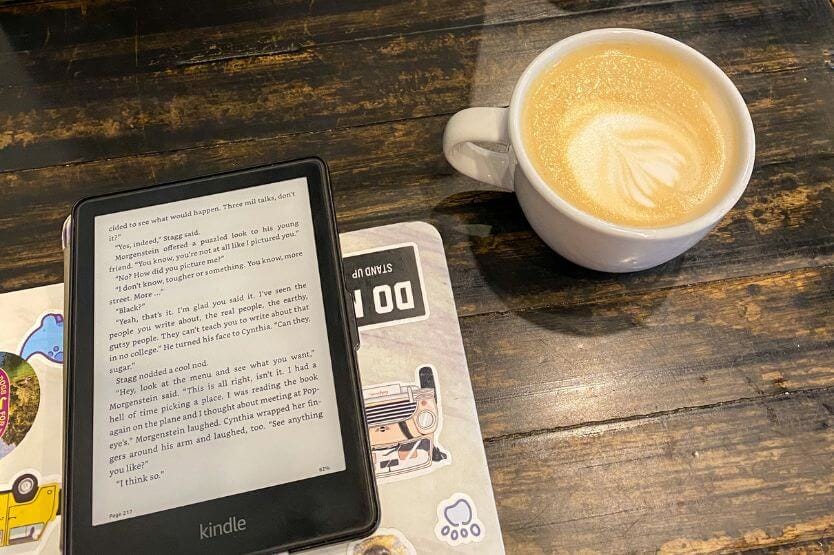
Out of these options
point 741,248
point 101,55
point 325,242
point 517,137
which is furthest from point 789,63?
point 101,55

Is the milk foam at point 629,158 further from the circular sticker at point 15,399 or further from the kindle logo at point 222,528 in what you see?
the circular sticker at point 15,399

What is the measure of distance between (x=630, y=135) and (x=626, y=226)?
0.08 metres

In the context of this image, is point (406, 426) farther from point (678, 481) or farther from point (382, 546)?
point (678, 481)

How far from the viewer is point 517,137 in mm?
398

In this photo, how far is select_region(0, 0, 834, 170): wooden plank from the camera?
527 mm

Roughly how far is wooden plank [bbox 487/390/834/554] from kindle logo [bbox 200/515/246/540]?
0.16m

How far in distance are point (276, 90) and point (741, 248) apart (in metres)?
0.39

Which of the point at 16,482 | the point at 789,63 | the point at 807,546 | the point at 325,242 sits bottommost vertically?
the point at 807,546

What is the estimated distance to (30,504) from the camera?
0.41 metres

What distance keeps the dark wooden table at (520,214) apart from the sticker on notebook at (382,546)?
0.21ft

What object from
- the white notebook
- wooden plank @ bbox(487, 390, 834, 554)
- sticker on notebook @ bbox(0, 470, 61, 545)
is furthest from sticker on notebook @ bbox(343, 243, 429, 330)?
sticker on notebook @ bbox(0, 470, 61, 545)

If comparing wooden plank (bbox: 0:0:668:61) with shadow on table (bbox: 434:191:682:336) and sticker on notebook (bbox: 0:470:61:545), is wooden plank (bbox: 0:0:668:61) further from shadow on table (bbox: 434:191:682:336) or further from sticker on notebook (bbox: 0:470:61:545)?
sticker on notebook (bbox: 0:470:61:545)

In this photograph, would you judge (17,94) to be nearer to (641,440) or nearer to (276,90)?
(276,90)

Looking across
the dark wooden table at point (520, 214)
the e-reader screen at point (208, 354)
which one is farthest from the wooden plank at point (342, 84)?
the e-reader screen at point (208, 354)
